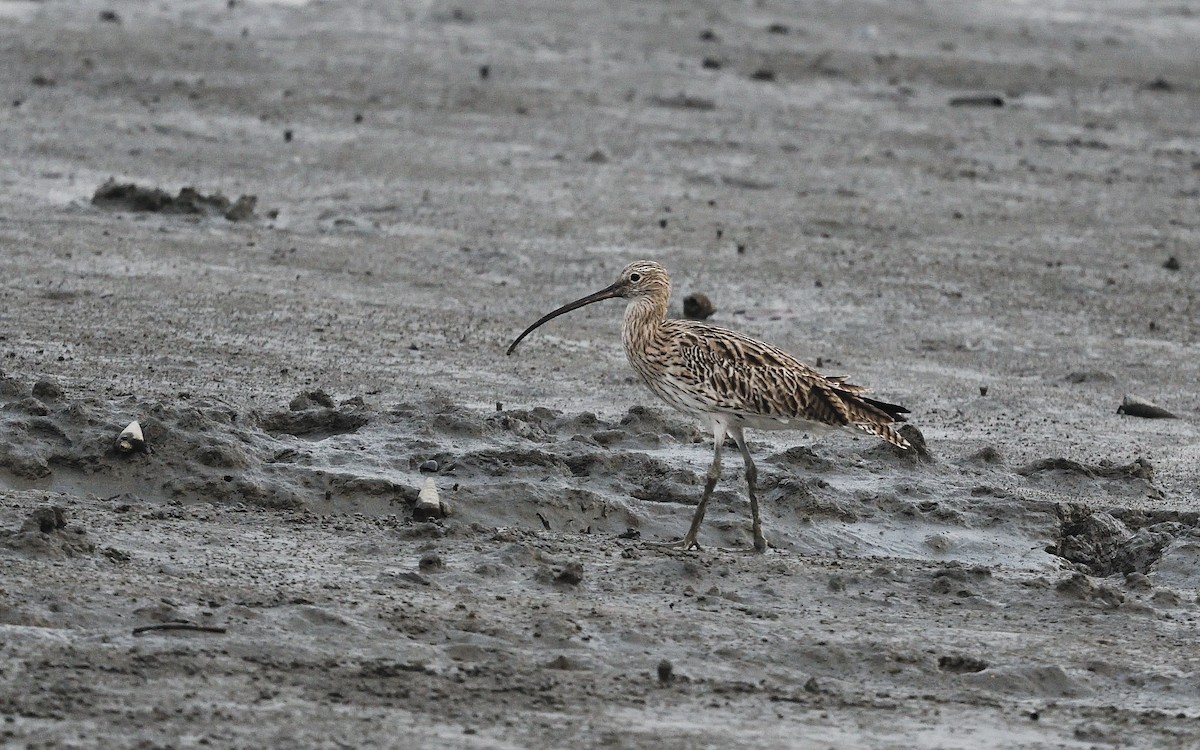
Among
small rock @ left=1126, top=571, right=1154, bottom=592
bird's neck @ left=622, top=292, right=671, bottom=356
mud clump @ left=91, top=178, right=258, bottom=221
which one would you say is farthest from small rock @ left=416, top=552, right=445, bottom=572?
mud clump @ left=91, top=178, right=258, bottom=221

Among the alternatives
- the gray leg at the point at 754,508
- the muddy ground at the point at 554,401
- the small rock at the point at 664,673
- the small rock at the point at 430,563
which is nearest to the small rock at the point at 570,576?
the muddy ground at the point at 554,401

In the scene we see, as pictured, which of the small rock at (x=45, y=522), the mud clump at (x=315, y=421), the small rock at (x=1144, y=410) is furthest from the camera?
the small rock at (x=1144, y=410)

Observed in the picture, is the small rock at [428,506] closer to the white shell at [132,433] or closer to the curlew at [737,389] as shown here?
the curlew at [737,389]

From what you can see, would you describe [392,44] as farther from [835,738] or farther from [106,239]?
[835,738]

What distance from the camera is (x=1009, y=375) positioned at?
11.1 m

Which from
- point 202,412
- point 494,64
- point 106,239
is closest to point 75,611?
point 202,412

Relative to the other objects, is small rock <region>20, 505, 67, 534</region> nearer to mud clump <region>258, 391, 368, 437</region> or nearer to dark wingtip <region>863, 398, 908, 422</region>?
mud clump <region>258, 391, 368, 437</region>

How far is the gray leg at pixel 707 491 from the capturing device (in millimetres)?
7590

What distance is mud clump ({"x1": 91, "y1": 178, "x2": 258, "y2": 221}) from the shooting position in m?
12.9

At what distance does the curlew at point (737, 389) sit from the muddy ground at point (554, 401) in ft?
1.25

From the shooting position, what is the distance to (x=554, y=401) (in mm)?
9773

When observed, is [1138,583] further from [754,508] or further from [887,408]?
[754,508]

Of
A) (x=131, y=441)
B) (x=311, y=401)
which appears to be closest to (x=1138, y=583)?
(x=311, y=401)

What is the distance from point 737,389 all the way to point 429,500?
1301 millimetres
